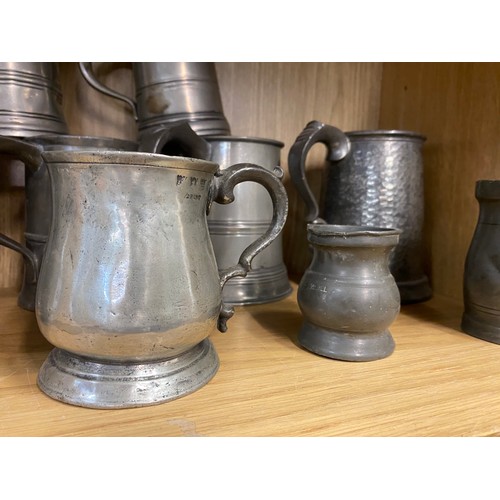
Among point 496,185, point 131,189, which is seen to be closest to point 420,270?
point 496,185

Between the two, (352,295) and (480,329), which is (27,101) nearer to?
(352,295)

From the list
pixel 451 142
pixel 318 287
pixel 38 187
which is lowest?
pixel 318 287

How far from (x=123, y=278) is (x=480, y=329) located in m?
0.61

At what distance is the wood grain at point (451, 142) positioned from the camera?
0.96 m

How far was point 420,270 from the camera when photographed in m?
1.04

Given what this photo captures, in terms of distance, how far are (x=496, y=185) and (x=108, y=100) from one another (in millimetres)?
816

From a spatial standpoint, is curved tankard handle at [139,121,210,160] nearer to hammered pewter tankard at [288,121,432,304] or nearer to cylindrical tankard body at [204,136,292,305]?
cylindrical tankard body at [204,136,292,305]

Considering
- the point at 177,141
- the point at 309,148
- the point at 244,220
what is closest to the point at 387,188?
the point at 309,148

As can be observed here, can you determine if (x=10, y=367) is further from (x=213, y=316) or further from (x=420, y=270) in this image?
(x=420, y=270)

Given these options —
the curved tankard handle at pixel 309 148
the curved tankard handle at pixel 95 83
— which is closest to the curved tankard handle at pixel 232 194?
the curved tankard handle at pixel 309 148

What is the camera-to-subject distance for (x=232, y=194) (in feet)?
2.13

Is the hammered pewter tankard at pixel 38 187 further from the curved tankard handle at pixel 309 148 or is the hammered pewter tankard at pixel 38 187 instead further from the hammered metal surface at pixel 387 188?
the hammered metal surface at pixel 387 188

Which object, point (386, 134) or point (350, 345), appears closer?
point (350, 345)

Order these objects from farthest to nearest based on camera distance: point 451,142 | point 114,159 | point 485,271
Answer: point 451,142 → point 485,271 → point 114,159
